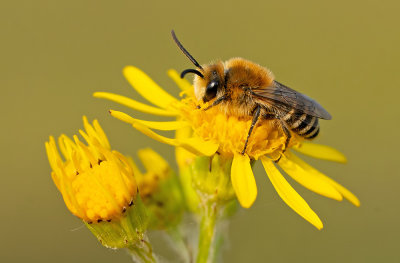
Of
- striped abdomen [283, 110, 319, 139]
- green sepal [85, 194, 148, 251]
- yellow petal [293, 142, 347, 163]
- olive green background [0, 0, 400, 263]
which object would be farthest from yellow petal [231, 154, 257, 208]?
olive green background [0, 0, 400, 263]

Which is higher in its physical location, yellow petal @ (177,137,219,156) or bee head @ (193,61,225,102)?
bee head @ (193,61,225,102)

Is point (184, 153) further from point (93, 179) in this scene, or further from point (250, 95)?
point (93, 179)

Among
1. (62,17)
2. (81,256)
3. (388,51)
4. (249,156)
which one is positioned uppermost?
(62,17)

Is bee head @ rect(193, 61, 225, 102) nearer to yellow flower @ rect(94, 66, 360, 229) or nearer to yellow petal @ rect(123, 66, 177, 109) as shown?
yellow flower @ rect(94, 66, 360, 229)

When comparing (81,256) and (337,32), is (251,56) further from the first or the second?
(81,256)

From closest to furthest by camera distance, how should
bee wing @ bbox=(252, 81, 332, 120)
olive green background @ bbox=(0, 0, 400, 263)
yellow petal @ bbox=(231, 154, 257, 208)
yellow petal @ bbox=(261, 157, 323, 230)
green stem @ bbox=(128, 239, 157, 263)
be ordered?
yellow petal @ bbox=(231, 154, 257, 208)
yellow petal @ bbox=(261, 157, 323, 230)
green stem @ bbox=(128, 239, 157, 263)
bee wing @ bbox=(252, 81, 332, 120)
olive green background @ bbox=(0, 0, 400, 263)

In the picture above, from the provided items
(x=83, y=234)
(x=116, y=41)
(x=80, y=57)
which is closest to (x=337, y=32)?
(x=116, y=41)

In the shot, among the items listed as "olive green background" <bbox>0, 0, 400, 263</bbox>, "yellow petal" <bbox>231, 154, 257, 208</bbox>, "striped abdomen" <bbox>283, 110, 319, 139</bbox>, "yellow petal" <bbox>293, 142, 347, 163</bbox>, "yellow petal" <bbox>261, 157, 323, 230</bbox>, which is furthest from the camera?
"olive green background" <bbox>0, 0, 400, 263</bbox>

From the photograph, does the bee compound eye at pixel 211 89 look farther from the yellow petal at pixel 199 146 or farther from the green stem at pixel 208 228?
Answer: the green stem at pixel 208 228
